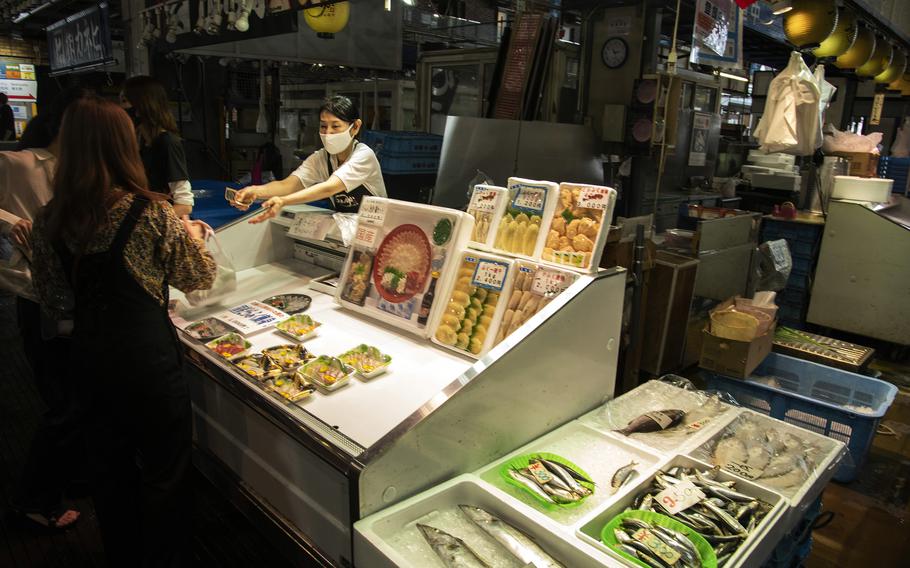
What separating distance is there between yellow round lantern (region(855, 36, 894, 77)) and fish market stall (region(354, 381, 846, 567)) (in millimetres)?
6761

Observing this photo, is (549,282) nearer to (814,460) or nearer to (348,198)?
(814,460)

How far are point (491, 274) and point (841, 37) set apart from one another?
550 cm

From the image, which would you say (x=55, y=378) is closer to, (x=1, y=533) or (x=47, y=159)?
(x=1, y=533)

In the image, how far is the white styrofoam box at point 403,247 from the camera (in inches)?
91.2

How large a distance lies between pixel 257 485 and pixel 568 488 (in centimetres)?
112

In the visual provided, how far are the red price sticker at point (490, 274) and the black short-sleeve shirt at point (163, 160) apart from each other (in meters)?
2.01

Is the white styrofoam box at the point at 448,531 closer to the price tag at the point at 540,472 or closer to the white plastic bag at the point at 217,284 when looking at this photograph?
the price tag at the point at 540,472

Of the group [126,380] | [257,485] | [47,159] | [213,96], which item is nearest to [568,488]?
[257,485]

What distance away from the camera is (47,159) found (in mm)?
2697

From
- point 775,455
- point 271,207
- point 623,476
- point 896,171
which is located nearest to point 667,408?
point 775,455

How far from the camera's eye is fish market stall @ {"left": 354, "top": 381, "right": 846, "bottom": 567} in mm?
1500

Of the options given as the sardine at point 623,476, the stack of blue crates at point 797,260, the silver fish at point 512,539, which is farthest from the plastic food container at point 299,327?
the stack of blue crates at point 797,260

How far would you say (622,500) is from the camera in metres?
1.68

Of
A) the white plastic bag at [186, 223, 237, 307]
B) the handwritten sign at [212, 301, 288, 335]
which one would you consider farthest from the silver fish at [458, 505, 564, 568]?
the white plastic bag at [186, 223, 237, 307]
